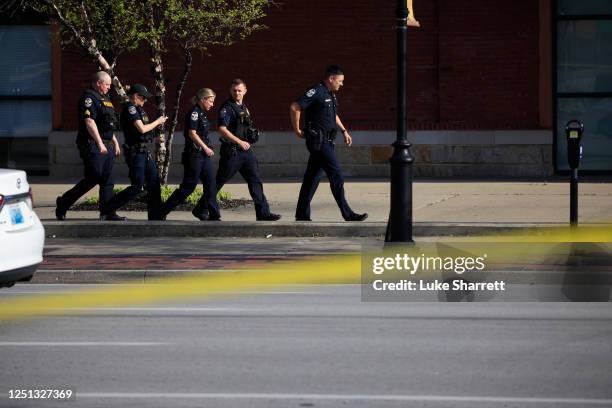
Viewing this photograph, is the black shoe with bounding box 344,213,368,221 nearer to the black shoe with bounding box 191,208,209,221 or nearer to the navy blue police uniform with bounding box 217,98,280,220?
the navy blue police uniform with bounding box 217,98,280,220

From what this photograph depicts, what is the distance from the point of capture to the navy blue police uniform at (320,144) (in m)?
16.4

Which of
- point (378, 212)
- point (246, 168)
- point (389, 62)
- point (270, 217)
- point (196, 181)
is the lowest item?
point (378, 212)

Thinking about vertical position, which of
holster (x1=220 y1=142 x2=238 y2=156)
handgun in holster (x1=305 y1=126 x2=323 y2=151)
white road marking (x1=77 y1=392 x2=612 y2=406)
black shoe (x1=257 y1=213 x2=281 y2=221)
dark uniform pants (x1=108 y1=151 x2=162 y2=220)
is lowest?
black shoe (x1=257 y1=213 x2=281 y2=221)

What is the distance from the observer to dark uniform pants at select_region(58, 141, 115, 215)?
16.5 metres

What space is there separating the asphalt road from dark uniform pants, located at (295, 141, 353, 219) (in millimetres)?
4596

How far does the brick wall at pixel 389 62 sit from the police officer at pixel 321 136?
27.0 ft

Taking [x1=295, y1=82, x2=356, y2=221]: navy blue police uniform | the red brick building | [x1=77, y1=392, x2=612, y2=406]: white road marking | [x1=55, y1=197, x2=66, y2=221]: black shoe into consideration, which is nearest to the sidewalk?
[x1=55, y1=197, x2=66, y2=221]: black shoe

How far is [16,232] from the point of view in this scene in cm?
1076

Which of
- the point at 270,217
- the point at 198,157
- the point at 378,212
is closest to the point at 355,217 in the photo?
the point at 270,217

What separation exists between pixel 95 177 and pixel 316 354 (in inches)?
318

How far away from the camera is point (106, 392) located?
7805mm

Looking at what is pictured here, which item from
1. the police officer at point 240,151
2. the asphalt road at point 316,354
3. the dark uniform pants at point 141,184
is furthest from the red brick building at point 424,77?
the asphalt road at point 316,354

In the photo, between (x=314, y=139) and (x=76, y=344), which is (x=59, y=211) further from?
(x=76, y=344)

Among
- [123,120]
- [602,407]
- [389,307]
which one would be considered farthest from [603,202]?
[602,407]
